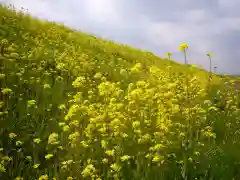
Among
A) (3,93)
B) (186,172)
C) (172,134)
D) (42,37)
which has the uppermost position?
(42,37)

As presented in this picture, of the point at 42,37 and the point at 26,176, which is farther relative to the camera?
the point at 42,37

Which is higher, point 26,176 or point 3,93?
point 3,93

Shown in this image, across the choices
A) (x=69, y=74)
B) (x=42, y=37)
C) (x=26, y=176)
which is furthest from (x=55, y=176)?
(x=42, y=37)

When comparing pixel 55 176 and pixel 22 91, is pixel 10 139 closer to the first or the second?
pixel 55 176

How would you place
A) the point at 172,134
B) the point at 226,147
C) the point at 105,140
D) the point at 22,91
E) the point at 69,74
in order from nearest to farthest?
the point at 105,140 < the point at 172,134 < the point at 226,147 < the point at 22,91 < the point at 69,74

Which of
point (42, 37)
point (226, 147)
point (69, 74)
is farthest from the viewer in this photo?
point (42, 37)

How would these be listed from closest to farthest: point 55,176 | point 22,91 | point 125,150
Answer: point 55,176
point 125,150
point 22,91

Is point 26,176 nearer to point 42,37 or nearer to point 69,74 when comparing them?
point 69,74

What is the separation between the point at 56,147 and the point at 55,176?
2.40 feet

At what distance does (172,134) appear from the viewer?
548cm

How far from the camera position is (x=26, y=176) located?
177 inches

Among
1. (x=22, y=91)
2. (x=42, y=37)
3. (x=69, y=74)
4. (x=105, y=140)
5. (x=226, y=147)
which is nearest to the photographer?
(x=105, y=140)

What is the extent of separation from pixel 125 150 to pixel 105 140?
45cm

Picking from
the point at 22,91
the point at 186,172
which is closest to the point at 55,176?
the point at 186,172
